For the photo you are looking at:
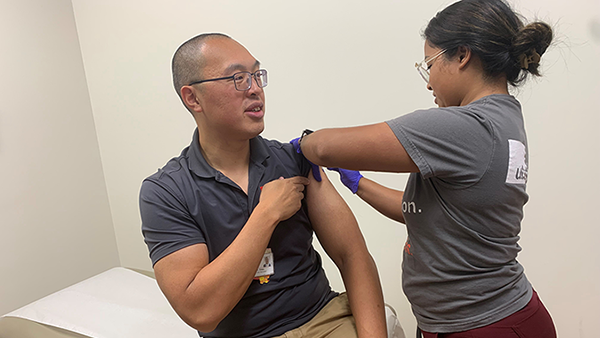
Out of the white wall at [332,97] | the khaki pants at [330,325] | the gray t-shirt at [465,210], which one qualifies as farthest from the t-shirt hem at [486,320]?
the white wall at [332,97]

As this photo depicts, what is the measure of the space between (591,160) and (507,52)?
1145mm

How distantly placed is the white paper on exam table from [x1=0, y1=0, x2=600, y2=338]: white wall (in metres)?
0.86

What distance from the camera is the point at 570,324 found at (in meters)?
2.07

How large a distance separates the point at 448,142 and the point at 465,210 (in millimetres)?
203

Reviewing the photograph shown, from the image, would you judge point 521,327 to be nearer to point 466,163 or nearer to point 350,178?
point 466,163

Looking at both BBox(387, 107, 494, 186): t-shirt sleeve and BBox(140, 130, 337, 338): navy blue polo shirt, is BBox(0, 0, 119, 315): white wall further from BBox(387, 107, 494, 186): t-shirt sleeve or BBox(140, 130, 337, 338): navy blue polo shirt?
BBox(387, 107, 494, 186): t-shirt sleeve

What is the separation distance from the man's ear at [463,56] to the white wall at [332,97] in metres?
0.99

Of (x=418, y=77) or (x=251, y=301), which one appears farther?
(x=418, y=77)

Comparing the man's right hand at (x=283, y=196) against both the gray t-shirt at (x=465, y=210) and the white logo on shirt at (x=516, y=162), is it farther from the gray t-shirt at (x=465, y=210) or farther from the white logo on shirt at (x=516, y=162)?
the white logo on shirt at (x=516, y=162)

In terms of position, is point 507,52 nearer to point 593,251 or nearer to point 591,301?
point 593,251

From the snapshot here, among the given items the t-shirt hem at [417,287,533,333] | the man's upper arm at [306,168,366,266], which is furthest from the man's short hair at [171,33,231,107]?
the t-shirt hem at [417,287,533,333]

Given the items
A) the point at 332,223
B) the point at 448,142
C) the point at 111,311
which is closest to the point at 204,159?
the point at 332,223

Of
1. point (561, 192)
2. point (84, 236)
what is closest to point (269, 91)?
point (561, 192)

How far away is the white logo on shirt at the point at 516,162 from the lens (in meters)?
1.04
